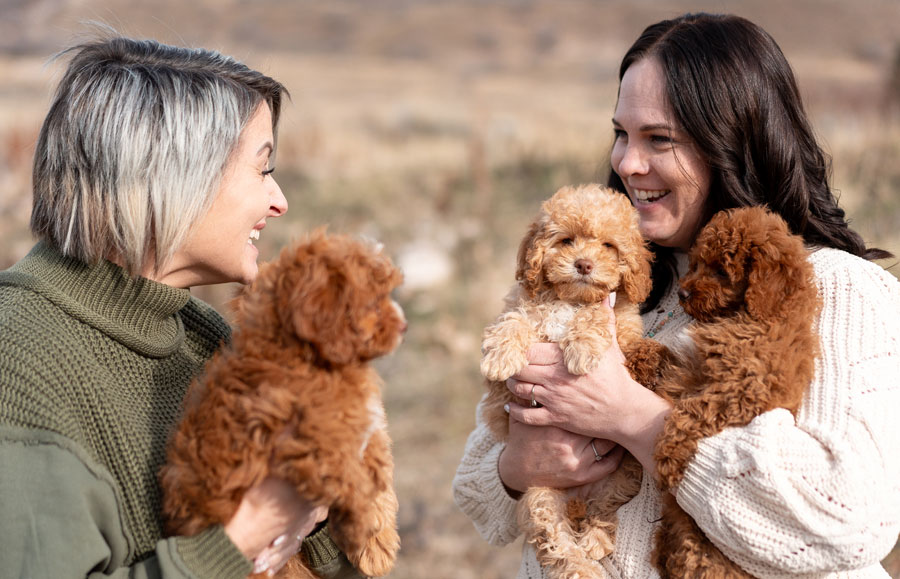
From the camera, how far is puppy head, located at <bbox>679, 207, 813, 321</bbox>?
2.68 metres

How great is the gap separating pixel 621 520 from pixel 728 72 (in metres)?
1.85

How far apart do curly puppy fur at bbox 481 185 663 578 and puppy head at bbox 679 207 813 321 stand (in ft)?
0.96

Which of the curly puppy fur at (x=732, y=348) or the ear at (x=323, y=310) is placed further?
the curly puppy fur at (x=732, y=348)

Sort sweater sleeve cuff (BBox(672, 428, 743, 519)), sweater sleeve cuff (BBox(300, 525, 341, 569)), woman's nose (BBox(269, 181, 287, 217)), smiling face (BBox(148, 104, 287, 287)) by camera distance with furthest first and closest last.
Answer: woman's nose (BBox(269, 181, 287, 217))
sweater sleeve cuff (BBox(300, 525, 341, 569))
smiling face (BBox(148, 104, 287, 287))
sweater sleeve cuff (BBox(672, 428, 743, 519))

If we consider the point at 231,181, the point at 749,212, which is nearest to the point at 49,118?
the point at 231,181

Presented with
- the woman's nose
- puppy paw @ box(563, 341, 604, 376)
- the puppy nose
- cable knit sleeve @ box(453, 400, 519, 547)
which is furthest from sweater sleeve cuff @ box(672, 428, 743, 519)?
the woman's nose

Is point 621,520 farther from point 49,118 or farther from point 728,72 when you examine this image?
point 49,118

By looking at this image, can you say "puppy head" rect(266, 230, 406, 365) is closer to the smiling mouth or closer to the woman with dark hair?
the woman with dark hair

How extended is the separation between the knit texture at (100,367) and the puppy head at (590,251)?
1.46 m

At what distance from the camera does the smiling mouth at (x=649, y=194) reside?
3.26 meters

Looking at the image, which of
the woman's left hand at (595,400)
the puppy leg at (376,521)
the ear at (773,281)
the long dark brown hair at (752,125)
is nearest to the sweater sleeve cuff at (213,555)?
the puppy leg at (376,521)

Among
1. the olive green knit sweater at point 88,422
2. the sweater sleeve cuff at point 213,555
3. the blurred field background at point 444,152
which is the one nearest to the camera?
the olive green knit sweater at point 88,422

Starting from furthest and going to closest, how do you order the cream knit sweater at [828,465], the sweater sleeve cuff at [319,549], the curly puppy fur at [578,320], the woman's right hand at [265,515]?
the curly puppy fur at [578,320], the sweater sleeve cuff at [319,549], the cream knit sweater at [828,465], the woman's right hand at [265,515]

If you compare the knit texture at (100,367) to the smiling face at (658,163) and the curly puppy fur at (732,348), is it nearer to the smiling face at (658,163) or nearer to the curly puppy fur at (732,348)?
the curly puppy fur at (732,348)
